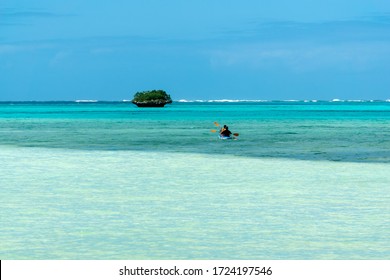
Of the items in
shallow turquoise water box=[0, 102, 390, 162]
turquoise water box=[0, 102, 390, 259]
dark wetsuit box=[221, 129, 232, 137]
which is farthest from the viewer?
dark wetsuit box=[221, 129, 232, 137]

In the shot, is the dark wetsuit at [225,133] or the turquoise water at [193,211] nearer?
the turquoise water at [193,211]

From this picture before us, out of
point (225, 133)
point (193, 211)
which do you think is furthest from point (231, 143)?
point (193, 211)

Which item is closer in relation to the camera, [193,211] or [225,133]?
[193,211]

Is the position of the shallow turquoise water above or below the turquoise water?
above

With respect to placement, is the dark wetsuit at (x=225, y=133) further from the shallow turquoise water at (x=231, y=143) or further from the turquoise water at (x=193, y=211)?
the turquoise water at (x=193, y=211)

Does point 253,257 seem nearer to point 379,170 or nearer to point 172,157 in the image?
point 379,170

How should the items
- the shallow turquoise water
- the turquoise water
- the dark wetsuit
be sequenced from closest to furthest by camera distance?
the turquoise water → the shallow turquoise water → the dark wetsuit

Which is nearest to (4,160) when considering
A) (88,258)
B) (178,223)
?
(178,223)

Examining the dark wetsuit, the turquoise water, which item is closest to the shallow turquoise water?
the dark wetsuit

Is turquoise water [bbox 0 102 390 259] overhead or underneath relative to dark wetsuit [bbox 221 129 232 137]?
underneath

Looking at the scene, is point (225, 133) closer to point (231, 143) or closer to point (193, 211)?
point (231, 143)

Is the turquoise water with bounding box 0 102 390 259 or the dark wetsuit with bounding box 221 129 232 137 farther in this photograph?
the dark wetsuit with bounding box 221 129 232 137

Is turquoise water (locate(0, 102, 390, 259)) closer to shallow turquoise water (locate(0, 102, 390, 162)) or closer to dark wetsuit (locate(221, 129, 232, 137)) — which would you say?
shallow turquoise water (locate(0, 102, 390, 162))

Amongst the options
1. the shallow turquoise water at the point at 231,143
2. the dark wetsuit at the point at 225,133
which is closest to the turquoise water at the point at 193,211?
the shallow turquoise water at the point at 231,143
